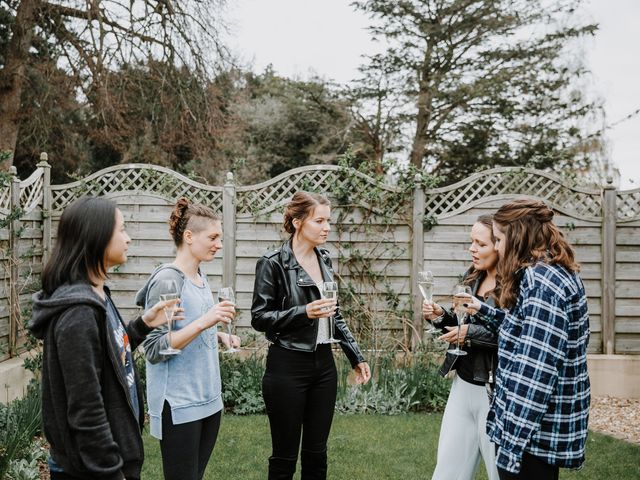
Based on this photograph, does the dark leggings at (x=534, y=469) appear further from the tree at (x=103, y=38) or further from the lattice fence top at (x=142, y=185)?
the tree at (x=103, y=38)

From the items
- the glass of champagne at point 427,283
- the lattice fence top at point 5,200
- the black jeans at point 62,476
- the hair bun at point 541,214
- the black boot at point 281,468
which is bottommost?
the black boot at point 281,468

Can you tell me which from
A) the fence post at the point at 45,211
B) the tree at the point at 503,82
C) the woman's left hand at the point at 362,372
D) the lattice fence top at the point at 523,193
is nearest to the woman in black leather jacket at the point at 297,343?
A: the woman's left hand at the point at 362,372

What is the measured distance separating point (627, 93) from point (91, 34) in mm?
11918

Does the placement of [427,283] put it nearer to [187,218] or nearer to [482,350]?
[482,350]

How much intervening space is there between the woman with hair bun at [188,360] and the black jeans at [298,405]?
0.35 m

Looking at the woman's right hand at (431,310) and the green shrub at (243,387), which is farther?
the green shrub at (243,387)

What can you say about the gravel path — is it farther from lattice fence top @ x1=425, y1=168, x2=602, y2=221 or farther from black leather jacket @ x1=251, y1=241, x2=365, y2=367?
black leather jacket @ x1=251, y1=241, x2=365, y2=367

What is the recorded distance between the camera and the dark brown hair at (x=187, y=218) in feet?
8.84

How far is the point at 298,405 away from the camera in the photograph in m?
2.92

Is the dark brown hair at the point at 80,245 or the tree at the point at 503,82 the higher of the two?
the tree at the point at 503,82

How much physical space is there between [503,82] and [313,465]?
13.3 m

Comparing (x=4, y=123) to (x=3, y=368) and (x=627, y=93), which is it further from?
(x=627, y=93)

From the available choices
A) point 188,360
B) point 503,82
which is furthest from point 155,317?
point 503,82

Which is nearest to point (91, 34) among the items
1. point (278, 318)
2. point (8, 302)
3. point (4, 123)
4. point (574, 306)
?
point (4, 123)
